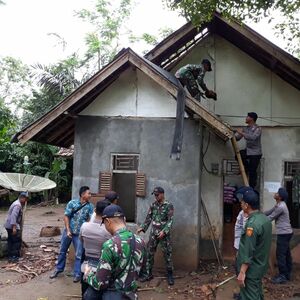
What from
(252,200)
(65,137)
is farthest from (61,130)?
(252,200)

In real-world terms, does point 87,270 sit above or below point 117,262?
below

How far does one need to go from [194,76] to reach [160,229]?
3453 millimetres

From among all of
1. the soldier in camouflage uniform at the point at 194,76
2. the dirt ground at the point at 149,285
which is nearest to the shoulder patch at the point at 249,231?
the dirt ground at the point at 149,285

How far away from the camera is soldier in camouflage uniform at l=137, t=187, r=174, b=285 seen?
25.2 ft

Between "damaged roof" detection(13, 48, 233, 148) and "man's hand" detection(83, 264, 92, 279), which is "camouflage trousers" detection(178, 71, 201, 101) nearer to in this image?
"damaged roof" detection(13, 48, 233, 148)

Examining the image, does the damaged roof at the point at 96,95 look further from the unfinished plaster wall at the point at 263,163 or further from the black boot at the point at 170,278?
the black boot at the point at 170,278

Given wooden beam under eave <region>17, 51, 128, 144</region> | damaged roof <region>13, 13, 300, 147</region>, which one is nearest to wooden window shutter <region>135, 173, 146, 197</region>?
damaged roof <region>13, 13, 300, 147</region>

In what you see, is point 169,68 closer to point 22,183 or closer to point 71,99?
point 71,99

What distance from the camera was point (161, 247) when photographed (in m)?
7.89

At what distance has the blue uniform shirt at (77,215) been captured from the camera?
25.2 ft

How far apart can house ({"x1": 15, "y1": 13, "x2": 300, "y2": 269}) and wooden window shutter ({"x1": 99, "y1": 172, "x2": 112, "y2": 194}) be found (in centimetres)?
2

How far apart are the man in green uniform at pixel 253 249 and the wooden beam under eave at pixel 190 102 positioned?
2406 mm

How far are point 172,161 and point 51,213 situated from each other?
11586 mm

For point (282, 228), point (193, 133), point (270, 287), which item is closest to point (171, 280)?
point (270, 287)
